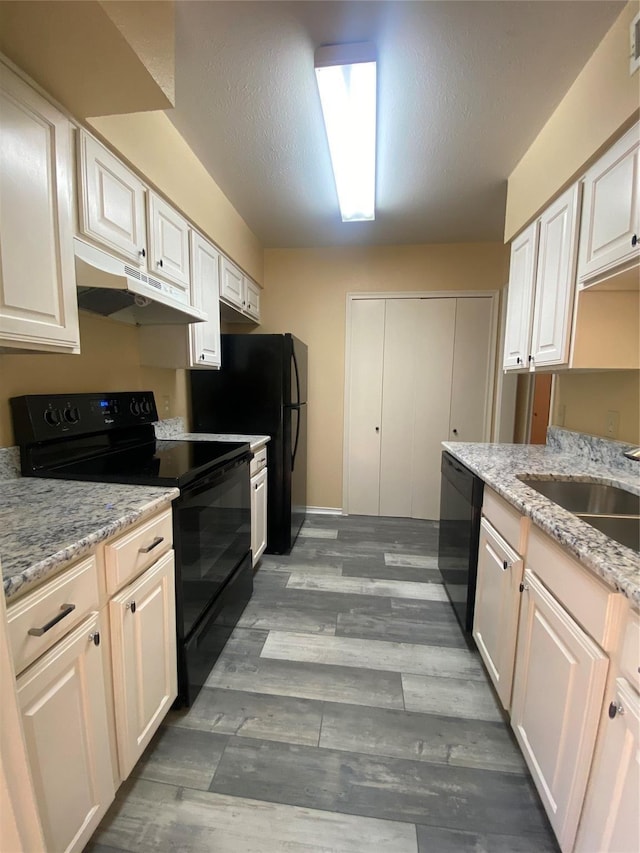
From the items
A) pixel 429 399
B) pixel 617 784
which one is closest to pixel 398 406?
pixel 429 399

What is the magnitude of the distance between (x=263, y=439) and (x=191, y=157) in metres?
1.67

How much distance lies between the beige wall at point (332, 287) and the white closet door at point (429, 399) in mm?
249

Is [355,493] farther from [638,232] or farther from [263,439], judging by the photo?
[638,232]

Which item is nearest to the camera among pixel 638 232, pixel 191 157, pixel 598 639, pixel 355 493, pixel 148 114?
pixel 598 639

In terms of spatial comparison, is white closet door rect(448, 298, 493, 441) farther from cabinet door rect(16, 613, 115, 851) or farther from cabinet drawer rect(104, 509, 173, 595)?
cabinet door rect(16, 613, 115, 851)

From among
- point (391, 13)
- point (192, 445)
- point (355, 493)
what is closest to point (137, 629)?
point (192, 445)

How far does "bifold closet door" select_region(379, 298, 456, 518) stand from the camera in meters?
3.28

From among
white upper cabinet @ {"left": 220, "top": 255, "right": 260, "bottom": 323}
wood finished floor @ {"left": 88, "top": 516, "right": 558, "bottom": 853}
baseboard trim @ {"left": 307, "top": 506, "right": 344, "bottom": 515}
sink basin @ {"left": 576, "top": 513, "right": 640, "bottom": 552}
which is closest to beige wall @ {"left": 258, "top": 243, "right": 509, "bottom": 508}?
baseboard trim @ {"left": 307, "top": 506, "right": 344, "bottom": 515}

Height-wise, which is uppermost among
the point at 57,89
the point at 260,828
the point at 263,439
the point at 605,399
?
the point at 57,89

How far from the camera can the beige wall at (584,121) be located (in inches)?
48.3

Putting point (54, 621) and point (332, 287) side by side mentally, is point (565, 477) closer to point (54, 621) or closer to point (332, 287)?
point (54, 621)

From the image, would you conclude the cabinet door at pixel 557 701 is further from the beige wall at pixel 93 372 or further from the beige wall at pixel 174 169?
the beige wall at pixel 174 169

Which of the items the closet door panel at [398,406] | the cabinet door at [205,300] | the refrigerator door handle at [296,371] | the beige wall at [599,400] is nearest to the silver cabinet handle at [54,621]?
the cabinet door at [205,300]

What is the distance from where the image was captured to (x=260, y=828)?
1065mm
